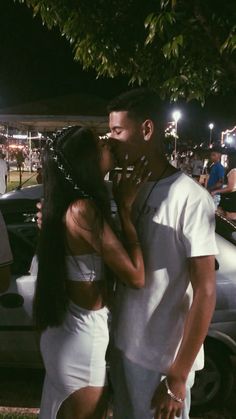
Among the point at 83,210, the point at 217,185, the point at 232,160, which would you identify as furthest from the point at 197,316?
the point at 217,185

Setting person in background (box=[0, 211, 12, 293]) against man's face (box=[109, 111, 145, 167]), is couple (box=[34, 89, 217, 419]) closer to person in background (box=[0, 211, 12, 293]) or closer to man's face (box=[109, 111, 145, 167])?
man's face (box=[109, 111, 145, 167])

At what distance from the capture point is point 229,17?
16.6ft

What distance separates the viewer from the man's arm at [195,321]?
6.11 feet

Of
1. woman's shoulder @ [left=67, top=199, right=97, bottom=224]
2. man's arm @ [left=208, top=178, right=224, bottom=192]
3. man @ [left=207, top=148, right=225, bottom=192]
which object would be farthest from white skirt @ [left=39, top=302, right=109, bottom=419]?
man @ [left=207, top=148, right=225, bottom=192]

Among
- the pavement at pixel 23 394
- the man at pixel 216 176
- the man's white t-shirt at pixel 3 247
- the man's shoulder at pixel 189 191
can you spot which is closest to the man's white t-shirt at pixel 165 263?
the man's shoulder at pixel 189 191

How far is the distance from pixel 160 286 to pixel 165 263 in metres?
0.08

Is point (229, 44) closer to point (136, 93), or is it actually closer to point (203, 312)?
point (136, 93)

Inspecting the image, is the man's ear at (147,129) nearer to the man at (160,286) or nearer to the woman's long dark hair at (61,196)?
the man at (160,286)

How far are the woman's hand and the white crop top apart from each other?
0.72 feet

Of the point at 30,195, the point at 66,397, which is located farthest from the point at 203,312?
the point at 30,195

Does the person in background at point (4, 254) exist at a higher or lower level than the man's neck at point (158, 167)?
lower

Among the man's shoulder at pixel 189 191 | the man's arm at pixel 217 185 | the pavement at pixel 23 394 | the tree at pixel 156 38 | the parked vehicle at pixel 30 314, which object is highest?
the tree at pixel 156 38

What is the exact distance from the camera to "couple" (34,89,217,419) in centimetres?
188

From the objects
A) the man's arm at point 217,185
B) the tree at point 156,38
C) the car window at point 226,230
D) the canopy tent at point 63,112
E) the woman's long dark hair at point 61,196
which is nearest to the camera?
the woman's long dark hair at point 61,196
